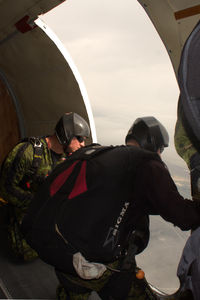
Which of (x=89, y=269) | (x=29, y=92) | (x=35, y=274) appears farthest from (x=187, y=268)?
(x=29, y=92)

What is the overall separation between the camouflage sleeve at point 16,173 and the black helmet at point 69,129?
30cm

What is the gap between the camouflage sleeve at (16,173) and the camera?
266cm

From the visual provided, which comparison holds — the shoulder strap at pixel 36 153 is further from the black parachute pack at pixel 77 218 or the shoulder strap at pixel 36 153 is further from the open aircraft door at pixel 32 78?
the black parachute pack at pixel 77 218

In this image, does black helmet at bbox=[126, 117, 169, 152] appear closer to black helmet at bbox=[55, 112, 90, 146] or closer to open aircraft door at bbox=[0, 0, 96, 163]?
black helmet at bbox=[55, 112, 90, 146]

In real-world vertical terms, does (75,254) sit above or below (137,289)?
above

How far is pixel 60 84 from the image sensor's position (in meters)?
3.51

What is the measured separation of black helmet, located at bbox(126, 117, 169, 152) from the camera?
5.62 feet

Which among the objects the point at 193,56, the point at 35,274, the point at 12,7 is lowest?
the point at 35,274

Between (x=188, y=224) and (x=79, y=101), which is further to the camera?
(x=79, y=101)

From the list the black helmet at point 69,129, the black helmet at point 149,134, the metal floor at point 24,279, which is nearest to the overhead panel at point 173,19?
the black helmet at point 149,134

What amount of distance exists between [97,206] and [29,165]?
155 centimetres

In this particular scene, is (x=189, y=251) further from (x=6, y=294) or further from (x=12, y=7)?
(x=12, y=7)

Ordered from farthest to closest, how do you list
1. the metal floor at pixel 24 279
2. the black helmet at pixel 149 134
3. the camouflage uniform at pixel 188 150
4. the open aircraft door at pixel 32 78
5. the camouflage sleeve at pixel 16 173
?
the open aircraft door at pixel 32 78 < the camouflage sleeve at pixel 16 173 < the metal floor at pixel 24 279 < the black helmet at pixel 149 134 < the camouflage uniform at pixel 188 150

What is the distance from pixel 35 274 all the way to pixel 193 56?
2.30m
